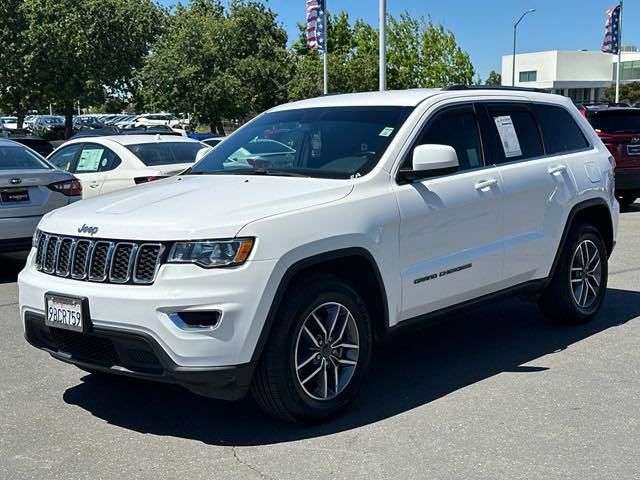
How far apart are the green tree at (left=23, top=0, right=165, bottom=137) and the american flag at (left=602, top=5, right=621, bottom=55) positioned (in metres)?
22.6

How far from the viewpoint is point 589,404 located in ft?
15.8

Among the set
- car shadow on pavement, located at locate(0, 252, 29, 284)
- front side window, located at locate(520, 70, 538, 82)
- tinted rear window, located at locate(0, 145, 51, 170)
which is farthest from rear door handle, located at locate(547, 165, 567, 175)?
front side window, located at locate(520, 70, 538, 82)

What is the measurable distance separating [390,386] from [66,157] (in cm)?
784

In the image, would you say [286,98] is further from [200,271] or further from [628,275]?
[200,271]

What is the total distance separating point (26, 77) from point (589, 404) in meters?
33.8

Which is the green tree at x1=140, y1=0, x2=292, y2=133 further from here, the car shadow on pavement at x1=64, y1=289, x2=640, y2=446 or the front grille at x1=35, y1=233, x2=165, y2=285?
the front grille at x1=35, y1=233, x2=165, y2=285

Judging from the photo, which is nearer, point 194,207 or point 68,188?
point 194,207

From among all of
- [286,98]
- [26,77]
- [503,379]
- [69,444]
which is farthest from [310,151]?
[286,98]

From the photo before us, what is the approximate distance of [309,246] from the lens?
4.29m

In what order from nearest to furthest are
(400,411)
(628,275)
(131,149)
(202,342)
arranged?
(202,342)
(400,411)
(628,275)
(131,149)

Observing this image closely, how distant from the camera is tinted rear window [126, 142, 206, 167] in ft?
35.3

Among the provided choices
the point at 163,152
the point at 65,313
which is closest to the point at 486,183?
the point at 65,313

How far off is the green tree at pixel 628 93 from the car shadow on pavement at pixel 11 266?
229 feet

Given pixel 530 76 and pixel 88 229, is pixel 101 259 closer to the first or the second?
pixel 88 229
